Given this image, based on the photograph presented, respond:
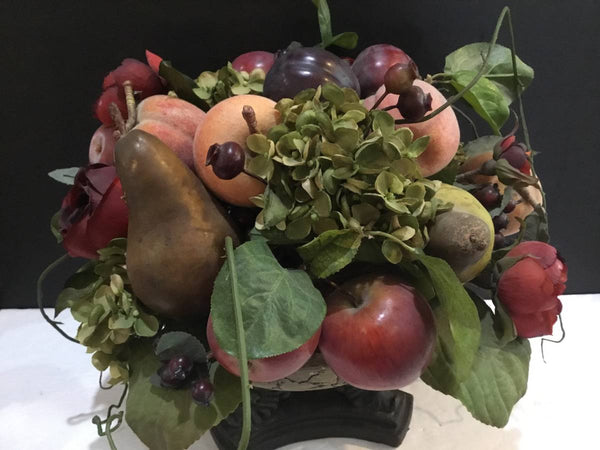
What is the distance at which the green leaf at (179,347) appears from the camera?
0.41 m

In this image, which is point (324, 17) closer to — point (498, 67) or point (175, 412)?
point (498, 67)

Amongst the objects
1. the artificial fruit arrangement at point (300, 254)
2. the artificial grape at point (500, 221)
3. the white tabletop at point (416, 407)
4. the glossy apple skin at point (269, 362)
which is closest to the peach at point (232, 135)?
the artificial fruit arrangement at point (300, 254)

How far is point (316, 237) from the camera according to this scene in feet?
1.29

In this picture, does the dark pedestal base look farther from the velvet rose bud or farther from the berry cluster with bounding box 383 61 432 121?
the berry cluster with bounding box 383 61 432 121

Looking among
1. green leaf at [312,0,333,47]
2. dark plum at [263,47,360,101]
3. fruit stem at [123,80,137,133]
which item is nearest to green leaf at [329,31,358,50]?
green leaf at [312,0,333,47]

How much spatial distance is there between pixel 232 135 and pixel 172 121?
0.10 meters

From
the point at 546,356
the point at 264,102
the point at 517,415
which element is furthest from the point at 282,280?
the point at 546,356

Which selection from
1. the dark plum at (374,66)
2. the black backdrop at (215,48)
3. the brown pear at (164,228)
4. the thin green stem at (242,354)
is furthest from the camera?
the black backdrop at (215,48)

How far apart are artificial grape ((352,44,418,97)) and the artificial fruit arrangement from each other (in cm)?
3

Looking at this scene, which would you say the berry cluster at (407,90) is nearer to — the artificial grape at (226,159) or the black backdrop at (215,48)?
the artificial grape at (226,159)

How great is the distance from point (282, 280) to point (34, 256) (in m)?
0.67

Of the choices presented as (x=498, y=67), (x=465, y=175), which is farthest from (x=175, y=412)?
(x=498, y=67)

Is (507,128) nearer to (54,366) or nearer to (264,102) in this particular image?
(264,102)

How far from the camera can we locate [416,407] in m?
0.64
